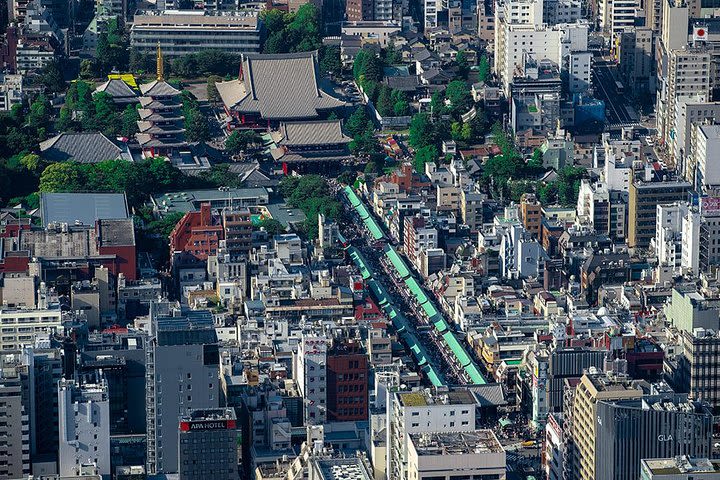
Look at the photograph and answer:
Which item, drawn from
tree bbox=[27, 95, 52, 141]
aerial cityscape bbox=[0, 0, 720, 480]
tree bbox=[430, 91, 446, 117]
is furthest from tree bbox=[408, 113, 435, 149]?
tree bbox=[27, 95, 52, 141]

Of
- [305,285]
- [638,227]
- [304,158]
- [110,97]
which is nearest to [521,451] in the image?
[305,285]

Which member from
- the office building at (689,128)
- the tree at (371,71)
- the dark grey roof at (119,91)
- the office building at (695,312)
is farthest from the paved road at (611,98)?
the office building at (695,312)

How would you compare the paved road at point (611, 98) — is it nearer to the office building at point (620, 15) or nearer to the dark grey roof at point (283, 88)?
the office building at point (620, 15)

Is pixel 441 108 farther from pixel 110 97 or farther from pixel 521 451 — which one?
pixel 521 451

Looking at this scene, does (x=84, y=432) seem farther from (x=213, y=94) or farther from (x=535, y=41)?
(x=535, y=41)

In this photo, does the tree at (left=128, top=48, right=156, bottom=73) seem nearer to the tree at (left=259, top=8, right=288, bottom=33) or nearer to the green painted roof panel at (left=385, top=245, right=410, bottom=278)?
the tree at (left=259, top=8, right=288, bottom=33)
